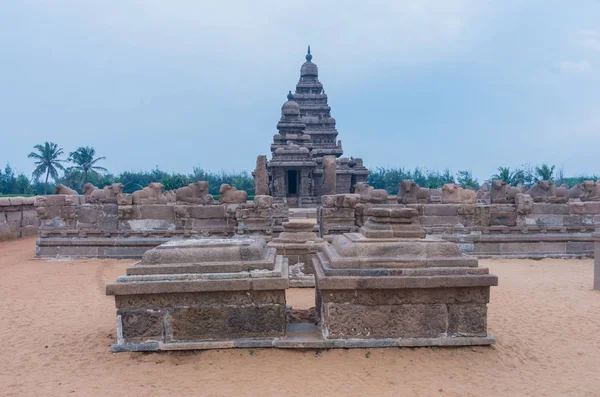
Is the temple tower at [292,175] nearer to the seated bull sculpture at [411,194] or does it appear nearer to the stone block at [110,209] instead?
the seated bull sculpture at [411,194]

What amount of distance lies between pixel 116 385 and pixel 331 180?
80.9ft

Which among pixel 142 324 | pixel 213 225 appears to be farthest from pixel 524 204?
pixel 142 324

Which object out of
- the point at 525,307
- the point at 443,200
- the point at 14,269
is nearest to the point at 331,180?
the point at 443,200

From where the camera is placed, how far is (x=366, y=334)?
4574 millimetres

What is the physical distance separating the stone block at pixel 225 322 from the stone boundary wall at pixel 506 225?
24.3 ft

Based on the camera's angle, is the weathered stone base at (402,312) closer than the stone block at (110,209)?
Yes

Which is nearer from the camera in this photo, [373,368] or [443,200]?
[373,368]

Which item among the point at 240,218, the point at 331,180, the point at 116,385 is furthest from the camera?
the point at 331,180

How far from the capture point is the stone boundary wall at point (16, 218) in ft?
51.2

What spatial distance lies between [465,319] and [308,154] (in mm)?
27051

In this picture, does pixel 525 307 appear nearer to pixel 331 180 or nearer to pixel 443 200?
pixel 443 200

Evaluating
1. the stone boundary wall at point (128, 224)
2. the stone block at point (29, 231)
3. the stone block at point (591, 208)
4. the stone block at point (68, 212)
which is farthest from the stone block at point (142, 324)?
the stone block at point (29, 231)

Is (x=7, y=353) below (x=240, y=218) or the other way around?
below

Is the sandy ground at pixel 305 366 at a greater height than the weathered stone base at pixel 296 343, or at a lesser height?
lesser
